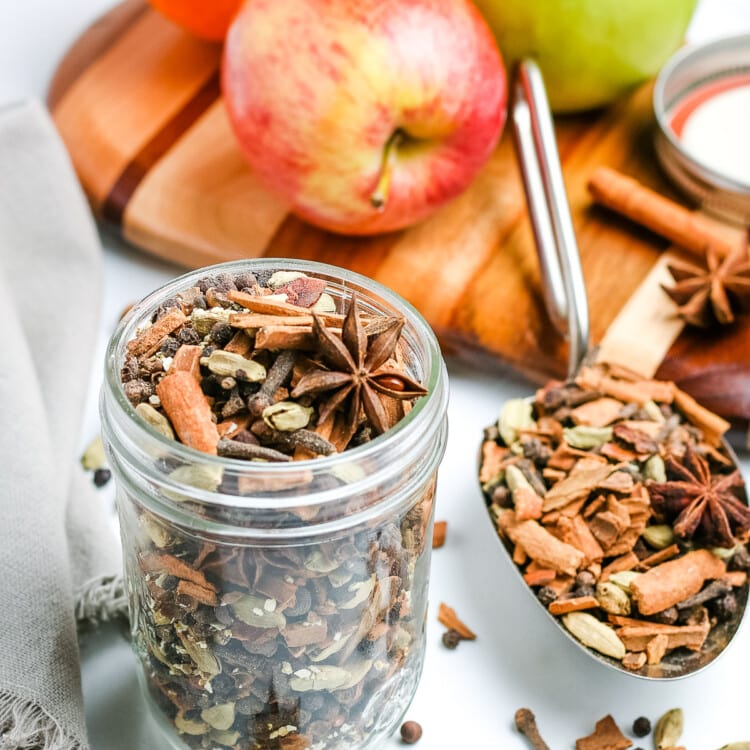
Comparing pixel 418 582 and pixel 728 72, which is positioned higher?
pixel 728 72

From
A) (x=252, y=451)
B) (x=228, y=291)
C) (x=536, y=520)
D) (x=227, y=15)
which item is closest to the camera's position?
(x=252, y=451)

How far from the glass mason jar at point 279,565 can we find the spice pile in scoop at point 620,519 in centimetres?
16

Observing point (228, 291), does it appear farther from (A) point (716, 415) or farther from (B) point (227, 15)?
(B) point (227, 15)

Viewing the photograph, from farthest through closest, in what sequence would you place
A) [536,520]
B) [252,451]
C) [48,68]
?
[48,68]
[536,520]
[252,451]

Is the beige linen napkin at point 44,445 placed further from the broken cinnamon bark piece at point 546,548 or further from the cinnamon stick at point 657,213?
the cinnamon stick at point 657,213

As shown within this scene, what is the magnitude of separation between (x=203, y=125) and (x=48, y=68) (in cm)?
36

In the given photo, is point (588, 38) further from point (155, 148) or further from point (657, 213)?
point (155, 148)

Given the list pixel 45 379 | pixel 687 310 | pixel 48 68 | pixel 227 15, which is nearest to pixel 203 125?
pixel 227 15

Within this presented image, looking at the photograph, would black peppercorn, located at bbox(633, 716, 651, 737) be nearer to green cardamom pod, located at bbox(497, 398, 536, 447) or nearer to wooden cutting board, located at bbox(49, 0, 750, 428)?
green cardamom pod, located at bbox(497, 398, 536, 447)

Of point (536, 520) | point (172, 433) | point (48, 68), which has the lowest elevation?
point (48, 68)

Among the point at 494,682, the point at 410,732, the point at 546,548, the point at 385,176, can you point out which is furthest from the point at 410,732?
the point at 385,176

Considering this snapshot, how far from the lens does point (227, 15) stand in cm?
150

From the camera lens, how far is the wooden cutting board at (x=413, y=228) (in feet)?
4.15

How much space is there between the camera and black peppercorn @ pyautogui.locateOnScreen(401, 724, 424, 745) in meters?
0.94
